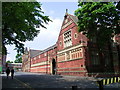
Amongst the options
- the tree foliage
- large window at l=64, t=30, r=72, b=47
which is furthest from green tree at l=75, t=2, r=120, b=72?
large window at l=64, t=30, r=72, b=47

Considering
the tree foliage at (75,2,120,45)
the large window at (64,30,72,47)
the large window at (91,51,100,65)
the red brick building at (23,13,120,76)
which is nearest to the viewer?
Result: the tree foliage at (75,2,120,45)

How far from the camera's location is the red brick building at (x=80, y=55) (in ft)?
81.5

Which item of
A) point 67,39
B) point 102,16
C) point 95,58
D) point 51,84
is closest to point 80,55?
point 95,58

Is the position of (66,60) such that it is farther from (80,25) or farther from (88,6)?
(88,6)

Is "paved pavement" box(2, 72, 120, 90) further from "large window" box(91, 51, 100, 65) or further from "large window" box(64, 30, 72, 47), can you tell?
"large window" box(64, 30, 72, 47)

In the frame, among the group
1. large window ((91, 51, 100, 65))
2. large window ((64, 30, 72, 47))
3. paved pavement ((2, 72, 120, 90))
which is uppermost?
large window ((64, 30, 72, 47))

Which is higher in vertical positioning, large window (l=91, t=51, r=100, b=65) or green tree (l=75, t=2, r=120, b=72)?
green tree (l=75, t=2, r=120, b=72)

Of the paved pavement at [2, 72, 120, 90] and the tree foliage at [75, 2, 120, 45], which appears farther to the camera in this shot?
the tree foliage at [75, 2, 120, 45]

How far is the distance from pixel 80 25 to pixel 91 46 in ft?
20.7

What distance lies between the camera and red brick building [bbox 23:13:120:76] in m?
24.8

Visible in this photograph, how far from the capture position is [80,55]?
25.6m

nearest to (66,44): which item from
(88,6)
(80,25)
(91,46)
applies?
(91,46)

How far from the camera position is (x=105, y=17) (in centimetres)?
1783

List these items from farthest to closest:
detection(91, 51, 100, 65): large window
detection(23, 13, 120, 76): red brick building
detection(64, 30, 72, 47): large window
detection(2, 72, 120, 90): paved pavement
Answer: detection(64, 30, 72, 47): large window < detection(91, 51, 100, 65): large window < detection(23, 13, 120, 76): red brick building < detection(2, 72, 120, 90): paved pavement
